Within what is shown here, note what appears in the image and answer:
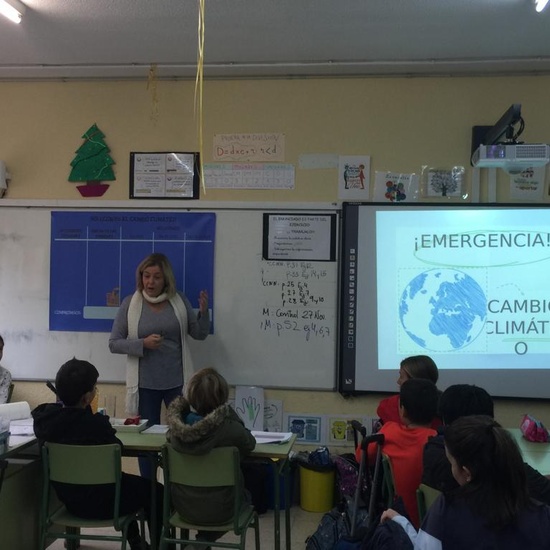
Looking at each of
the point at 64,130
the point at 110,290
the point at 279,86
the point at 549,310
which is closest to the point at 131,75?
the point at 64,130

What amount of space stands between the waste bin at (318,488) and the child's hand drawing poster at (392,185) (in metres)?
1.76

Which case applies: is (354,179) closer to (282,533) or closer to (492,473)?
(282,533)

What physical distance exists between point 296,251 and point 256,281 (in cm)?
33

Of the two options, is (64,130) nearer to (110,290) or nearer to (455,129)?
(110,290)

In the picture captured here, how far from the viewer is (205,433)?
2.43 m

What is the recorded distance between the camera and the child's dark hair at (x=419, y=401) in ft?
8.29

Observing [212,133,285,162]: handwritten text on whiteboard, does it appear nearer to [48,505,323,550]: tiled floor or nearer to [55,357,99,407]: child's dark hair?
[55,357,99,407]: child's dark hair

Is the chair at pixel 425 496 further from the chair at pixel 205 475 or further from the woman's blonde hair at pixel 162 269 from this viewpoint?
the woman's blonde hair at pixel 162 269

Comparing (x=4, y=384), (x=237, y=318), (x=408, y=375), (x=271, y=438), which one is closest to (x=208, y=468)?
(x=271, y=438)

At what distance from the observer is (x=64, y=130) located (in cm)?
437

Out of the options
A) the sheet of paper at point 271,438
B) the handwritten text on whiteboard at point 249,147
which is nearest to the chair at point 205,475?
the sheet of paper at point 271,438

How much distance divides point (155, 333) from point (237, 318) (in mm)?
588

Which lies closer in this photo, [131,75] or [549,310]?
[549,310]

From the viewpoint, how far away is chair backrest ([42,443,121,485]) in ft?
8.20
